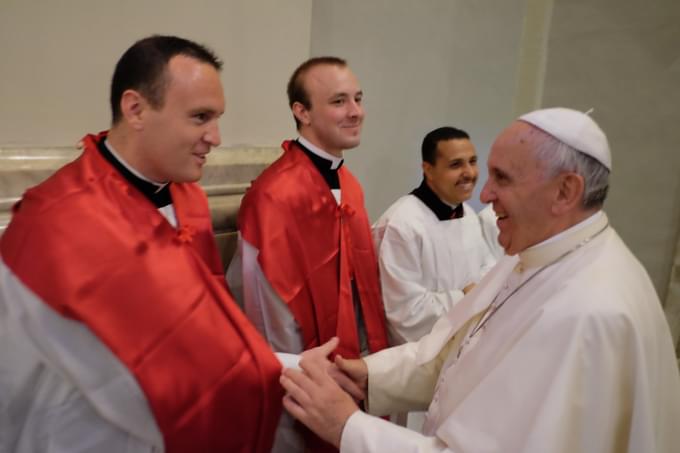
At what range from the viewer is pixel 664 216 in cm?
450

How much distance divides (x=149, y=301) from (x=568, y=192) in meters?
1.15

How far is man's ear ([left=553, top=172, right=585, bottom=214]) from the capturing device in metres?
1.44

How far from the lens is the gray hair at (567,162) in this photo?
56.5 inches

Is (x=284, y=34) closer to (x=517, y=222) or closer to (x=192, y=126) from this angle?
(x=192, y=126)

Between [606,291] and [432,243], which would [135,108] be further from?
[432,243]

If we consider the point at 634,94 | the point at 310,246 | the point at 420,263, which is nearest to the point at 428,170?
the point at 420,263

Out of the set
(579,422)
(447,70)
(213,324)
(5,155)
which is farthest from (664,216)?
(5,155)

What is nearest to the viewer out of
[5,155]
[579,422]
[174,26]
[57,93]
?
[579,422]

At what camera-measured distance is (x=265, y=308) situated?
Answer: 2174mm

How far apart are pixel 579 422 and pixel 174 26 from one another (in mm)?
2176

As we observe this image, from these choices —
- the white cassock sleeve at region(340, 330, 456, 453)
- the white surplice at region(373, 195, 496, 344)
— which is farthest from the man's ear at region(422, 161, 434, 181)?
the white cassock sleeve at region(340, 330, 456, 453)

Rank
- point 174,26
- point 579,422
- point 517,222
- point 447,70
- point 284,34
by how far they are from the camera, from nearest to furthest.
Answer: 1. point 579,422
2. point 517,222
3. point 174,26
4. point 284,34
5. point 447,70

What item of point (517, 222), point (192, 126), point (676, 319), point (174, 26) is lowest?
point (676, 319)

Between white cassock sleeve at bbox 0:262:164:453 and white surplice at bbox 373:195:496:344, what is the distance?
1.37m
